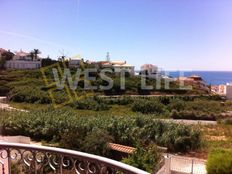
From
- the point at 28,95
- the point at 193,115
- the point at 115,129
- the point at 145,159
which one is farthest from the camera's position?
the point at 28,95

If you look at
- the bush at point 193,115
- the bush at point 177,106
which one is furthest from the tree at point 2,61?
the bush at point 193,115

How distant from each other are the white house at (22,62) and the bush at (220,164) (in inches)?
2127

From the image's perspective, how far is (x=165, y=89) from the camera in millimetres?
47688

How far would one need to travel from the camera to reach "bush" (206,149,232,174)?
7.83 metres

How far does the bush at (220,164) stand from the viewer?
308 inches

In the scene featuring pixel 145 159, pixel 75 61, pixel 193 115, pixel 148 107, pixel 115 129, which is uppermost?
pixel 75 61

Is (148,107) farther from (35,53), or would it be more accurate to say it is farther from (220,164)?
(35,53)

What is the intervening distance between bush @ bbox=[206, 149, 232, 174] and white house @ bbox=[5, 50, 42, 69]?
5402 centimetres

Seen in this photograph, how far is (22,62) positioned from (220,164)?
181 ft

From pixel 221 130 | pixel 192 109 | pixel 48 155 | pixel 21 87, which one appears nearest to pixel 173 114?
pixel 192 109

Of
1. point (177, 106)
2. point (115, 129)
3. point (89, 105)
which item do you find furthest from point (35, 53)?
point (115, 129)

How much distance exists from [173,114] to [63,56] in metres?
30.6

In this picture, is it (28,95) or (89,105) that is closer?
(89,105)

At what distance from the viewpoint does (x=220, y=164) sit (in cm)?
798
